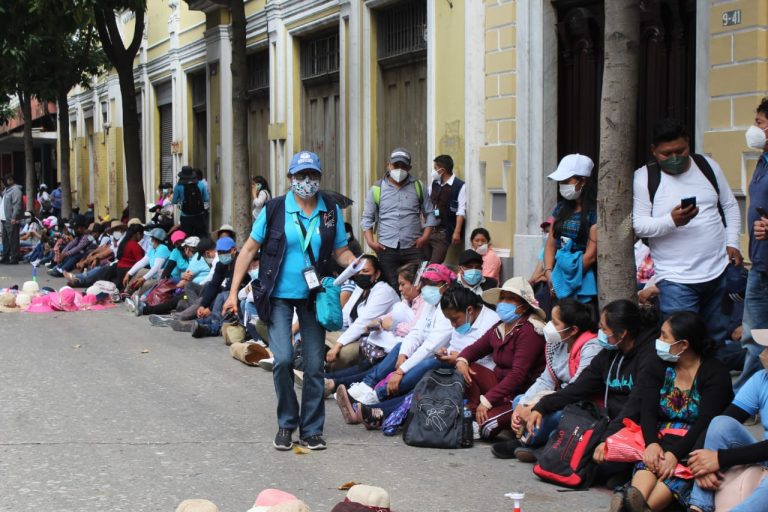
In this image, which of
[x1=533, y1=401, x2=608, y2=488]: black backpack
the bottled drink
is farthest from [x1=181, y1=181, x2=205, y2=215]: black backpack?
[x1=533, y1=401, x2=608, y2=488]: black backpack

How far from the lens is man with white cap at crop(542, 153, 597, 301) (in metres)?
8.58

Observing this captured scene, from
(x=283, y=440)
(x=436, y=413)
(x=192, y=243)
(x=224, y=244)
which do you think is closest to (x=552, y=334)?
(x=436, y=413)

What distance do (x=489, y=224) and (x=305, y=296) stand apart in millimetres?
5868

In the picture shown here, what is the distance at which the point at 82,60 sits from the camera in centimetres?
2931

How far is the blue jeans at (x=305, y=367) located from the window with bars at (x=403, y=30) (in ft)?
26.2

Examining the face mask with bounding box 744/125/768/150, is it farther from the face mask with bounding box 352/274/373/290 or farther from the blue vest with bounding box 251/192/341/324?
the face mask with bounding box 352/274/373/290

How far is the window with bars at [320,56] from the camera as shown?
726 inches

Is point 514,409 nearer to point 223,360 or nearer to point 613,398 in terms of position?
point 613,398

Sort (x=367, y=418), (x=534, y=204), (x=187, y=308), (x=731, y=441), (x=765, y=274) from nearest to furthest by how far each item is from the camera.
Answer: (x=731, y=441)
(x=765, y=274)
(x=367, y=418)
(x=534, y=204)
(x=187, y=308)

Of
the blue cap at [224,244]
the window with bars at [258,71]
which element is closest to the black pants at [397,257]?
the blue cap at [224,244]

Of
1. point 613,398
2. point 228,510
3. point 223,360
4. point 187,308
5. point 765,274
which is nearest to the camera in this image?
point 228,510

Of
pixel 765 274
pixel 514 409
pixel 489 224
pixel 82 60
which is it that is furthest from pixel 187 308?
pixel 82 60

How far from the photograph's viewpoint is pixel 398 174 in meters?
13.3

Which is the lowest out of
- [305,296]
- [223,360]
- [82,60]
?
[223,360]
